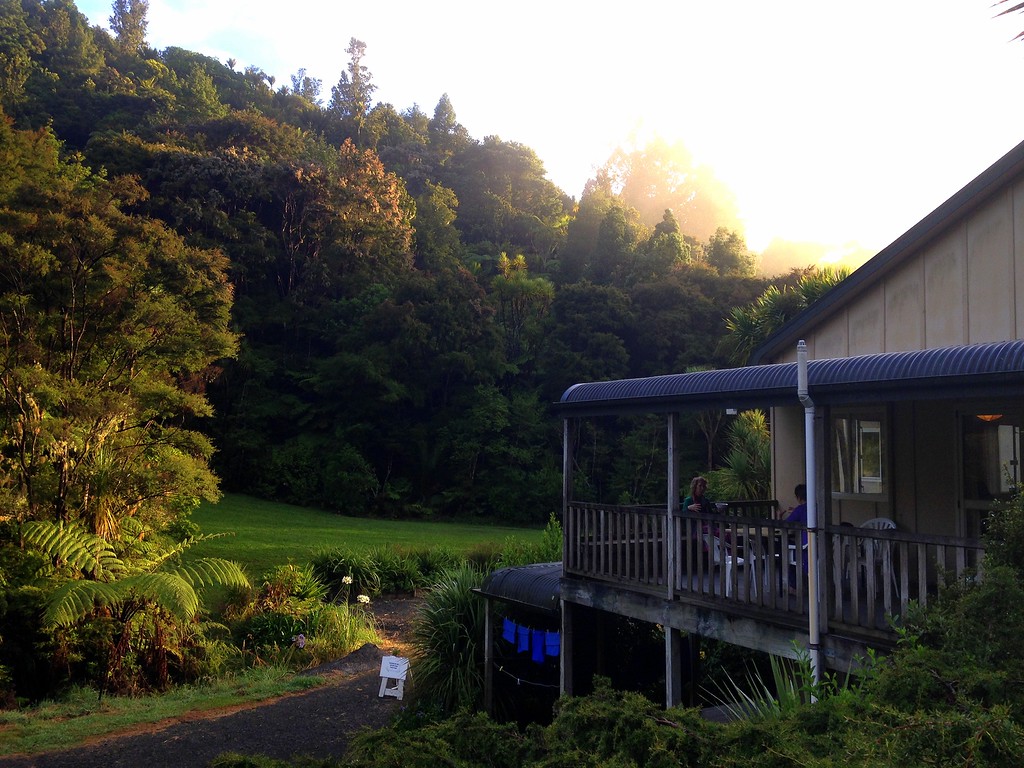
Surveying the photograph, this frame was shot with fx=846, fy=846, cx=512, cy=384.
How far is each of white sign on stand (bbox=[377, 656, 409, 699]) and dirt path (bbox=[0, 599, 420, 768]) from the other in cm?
21

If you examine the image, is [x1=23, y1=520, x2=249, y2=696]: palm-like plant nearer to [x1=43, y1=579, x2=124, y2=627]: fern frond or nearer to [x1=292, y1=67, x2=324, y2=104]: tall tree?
[x1=43, y1=579, x2=124, y2=627]: fern frond

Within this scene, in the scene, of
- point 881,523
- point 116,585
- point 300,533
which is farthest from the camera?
point 300,533

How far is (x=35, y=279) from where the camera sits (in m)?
13.2

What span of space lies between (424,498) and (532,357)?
24.5 feet

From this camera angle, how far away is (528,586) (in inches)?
393

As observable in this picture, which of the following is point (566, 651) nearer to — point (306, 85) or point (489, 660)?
point (489, 660)

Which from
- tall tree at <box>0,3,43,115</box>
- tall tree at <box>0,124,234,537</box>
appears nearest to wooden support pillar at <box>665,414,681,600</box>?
tall tree at <box>0,124,234,537</box>

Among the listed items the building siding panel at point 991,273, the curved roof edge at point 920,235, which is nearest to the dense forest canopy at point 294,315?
the curved roof edge at point 920,235

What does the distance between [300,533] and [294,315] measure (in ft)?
46.4

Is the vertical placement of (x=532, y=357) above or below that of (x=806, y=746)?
above

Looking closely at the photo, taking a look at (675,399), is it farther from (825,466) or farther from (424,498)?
(424,498)

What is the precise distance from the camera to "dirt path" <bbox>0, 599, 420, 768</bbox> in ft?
31.3

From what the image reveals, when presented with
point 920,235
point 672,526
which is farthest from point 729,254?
point 672,526

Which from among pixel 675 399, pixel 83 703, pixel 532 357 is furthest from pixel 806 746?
pixel 532 357
